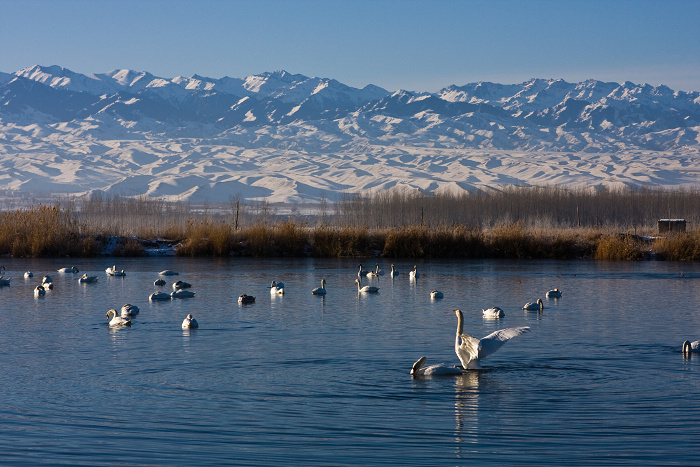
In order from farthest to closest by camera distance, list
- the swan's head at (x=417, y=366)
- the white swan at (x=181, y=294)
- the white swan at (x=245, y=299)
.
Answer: the white swan at (x=181, y=294) → the white swan at (x=245, y=299) → the swan's head at (x=417, y=366)

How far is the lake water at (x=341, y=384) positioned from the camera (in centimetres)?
784

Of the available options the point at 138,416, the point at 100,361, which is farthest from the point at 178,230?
the point at 138,416

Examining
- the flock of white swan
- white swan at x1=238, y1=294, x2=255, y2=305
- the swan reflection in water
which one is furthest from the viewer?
white swan at x1=238, y1=294, x2=255, y2=305

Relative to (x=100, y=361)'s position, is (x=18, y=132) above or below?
above

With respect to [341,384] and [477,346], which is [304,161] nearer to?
[477,346]

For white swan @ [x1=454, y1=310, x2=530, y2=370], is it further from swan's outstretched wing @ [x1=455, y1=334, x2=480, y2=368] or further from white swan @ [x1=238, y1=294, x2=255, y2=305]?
white swan @ [x1=238, y1=294, x2=255, y2=305]

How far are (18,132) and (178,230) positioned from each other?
153 metres

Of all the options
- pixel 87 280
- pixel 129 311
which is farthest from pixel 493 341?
pixel 87 280

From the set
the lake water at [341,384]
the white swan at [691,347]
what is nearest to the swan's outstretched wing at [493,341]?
the lake water at [341,384]

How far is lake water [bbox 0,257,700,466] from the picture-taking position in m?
7.84

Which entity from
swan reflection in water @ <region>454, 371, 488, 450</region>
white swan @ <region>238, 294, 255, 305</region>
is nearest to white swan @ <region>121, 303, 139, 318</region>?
white swan @ <region>238, 294, 255, 305</region>

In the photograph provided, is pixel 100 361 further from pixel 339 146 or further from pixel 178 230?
pixel 339 146

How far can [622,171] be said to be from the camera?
13575cm

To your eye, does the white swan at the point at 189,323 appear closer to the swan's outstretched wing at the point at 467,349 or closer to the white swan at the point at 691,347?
the swan's outstretched wing at the point at 467,349
